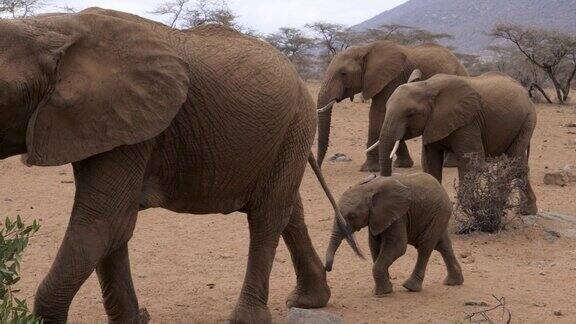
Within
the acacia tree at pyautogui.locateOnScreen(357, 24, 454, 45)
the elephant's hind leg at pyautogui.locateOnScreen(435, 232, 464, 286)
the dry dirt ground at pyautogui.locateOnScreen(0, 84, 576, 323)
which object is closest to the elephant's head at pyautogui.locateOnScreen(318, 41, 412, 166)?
the dry dirt ground at pyautogui.locateOnScreen(0, 84, 576, 323)

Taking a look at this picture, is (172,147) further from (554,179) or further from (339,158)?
(339,158)

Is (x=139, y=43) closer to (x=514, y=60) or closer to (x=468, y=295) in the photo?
(x=468, y=295)

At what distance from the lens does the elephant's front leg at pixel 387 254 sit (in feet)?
17.9

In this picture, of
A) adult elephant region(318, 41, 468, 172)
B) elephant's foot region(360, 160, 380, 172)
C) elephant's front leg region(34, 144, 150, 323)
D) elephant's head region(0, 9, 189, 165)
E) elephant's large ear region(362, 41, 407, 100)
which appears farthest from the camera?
elephant's large ear region(362, 41, 407, 100)

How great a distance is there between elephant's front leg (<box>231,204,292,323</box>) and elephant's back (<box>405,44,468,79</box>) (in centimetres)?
724

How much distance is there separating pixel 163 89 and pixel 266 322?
154 cm

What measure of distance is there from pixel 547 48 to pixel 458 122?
16.2 m

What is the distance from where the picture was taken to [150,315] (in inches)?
200

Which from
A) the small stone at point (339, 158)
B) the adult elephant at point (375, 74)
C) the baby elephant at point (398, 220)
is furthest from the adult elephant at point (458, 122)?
the small stone at point (339, 158)

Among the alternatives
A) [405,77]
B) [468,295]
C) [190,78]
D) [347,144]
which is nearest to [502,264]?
[468,295]

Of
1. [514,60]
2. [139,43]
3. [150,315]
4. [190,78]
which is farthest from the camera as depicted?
[514,60]

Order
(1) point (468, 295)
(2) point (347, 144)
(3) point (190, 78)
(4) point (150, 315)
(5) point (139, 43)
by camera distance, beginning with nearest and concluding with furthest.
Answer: (5) point (139, 43)
(3) point (190, 78)
(4) point (150, 315)
(1) point (468, 295)
(2) point (347, 144)

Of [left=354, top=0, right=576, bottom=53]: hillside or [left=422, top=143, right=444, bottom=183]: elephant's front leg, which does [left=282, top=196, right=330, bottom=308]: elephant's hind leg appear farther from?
[left=354, top=0, right=576, bottom=53]: hillside

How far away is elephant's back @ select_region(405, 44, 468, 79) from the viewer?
1144cm
